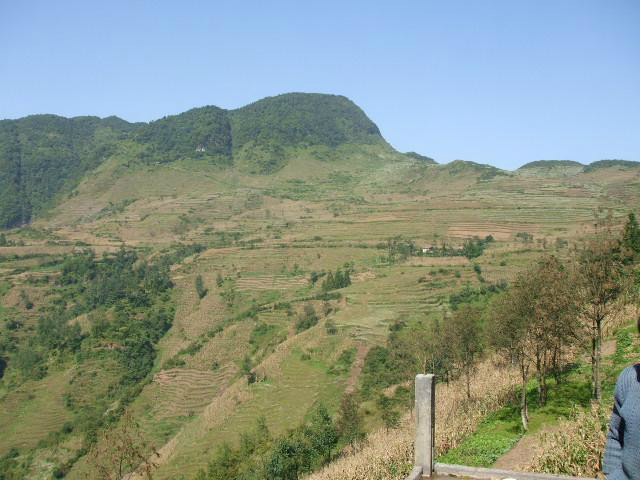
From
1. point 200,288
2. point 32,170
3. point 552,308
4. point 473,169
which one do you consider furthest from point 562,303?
point 32,170

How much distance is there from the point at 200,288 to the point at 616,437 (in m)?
68.5

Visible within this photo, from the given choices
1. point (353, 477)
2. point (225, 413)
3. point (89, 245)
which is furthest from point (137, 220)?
point (353, 477)

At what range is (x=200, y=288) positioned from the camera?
2751 inches

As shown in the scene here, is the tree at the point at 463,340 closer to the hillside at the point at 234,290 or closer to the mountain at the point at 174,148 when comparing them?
the hillside at the point at 234,290

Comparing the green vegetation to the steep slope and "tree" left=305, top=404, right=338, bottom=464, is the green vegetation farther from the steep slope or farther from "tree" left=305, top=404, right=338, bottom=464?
the steep slope

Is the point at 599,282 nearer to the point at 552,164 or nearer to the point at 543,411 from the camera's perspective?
the point at 543,411

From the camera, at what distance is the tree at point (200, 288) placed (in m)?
68.7

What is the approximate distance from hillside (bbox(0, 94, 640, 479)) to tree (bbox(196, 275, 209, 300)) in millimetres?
257

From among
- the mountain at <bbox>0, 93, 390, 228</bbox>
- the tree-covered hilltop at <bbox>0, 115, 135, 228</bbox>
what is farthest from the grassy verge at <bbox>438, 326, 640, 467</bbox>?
the tree-covered hilltop at <bbox>0, 115, 135, 228</bbox>

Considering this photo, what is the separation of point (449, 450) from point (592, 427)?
5.94 m

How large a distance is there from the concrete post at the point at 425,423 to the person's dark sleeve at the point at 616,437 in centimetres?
292

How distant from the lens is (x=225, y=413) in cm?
3638

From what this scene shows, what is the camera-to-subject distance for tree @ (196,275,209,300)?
68.7 m

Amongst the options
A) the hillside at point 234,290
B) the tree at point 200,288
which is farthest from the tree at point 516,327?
the tree at point 200,288
